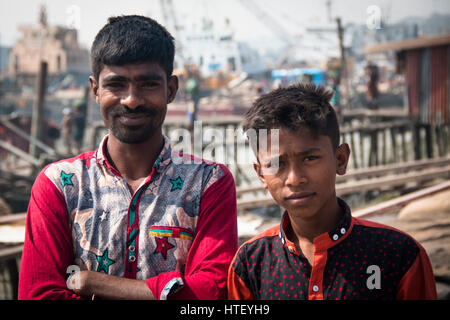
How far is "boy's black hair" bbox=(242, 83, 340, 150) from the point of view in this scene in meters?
1.79

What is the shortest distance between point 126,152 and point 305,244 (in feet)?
3.25

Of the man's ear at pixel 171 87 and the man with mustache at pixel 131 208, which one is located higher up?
the man's ear at pixel 171 87

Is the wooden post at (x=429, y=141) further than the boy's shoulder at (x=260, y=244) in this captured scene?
Yes

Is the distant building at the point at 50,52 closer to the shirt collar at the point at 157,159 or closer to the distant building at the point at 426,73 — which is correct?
the distant building at the point at 426,73

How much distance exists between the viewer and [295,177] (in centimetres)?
172

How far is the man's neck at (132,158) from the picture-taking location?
211 centimetres

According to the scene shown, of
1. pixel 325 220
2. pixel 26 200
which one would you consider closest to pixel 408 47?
pixel 26 200

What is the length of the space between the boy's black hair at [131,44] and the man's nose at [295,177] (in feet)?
2.71

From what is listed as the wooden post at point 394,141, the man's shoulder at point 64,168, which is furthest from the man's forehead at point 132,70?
the wooden post at point 394,141

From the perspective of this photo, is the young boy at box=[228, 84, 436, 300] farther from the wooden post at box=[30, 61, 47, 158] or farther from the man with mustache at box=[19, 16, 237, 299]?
the wooden post at box=[30, 61, 47, 158]

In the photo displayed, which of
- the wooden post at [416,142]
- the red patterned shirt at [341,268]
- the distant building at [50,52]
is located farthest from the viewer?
the distant building at [50,52]

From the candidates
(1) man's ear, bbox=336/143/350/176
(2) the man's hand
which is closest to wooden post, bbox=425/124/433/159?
(1) man's ear, bbox=336/143/350/176

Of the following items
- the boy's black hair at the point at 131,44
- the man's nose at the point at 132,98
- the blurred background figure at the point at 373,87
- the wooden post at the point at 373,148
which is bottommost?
the wooden post at the point at 373,148
